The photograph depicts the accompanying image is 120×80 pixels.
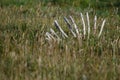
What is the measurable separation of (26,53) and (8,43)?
0.44 meters

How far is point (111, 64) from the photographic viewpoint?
4.77 m

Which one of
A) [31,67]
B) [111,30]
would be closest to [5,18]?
[111,30]

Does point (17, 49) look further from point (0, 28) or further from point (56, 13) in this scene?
point (56, 13)

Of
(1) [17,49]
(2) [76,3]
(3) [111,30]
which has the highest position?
(1) [17,49]

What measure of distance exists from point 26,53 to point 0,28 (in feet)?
6.57

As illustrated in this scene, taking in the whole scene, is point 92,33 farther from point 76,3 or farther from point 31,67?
point 76,3

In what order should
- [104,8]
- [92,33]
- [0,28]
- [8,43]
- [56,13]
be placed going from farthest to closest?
[104,8]
[56,13]
[0,28]
[92,33]
[8,43]

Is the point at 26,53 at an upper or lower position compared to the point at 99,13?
upper

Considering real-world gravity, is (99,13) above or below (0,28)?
below

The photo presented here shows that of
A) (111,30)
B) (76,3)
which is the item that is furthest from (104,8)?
(111,30)

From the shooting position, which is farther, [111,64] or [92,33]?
[92,33]

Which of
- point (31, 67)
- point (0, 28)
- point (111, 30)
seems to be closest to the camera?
point (31, 67)

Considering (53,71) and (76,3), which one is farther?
(76,3)

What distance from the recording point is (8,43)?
5.28 m
